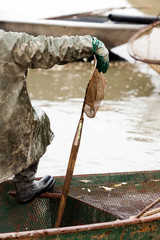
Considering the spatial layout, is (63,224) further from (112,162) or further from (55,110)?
(55,110)

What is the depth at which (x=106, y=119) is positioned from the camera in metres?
7.76

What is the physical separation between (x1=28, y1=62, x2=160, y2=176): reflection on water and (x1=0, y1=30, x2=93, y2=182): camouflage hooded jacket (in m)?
2.08

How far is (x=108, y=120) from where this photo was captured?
25.3 feet

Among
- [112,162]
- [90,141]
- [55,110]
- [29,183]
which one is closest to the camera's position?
[29,183]

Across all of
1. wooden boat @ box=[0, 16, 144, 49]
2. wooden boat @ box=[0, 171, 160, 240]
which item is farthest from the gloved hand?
wooden boat @ box=[0, 16, 144, 49]

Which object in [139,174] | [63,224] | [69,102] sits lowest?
[69,102]

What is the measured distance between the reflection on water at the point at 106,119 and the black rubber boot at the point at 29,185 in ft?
5.27

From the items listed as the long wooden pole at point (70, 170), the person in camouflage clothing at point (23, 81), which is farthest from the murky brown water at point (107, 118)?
the person in camouflage clothing at point (23, 81)

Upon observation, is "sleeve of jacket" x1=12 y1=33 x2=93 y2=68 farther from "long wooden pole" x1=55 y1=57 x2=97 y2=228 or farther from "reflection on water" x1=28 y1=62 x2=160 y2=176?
"reflection on water" x1=28 y1=62 x2=160 y2=176

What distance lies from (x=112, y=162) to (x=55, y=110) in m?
2.32

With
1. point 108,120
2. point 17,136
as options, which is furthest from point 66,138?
point 17,136

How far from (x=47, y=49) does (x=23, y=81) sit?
32cm

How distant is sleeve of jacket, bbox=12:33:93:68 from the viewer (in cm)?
347

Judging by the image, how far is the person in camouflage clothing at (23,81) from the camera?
3.48 m
